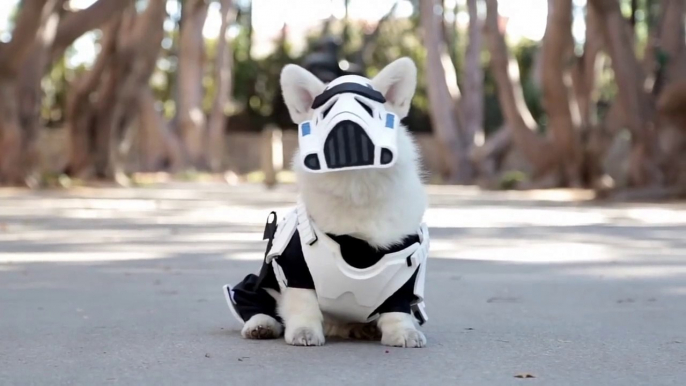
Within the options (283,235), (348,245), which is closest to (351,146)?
(348,245)

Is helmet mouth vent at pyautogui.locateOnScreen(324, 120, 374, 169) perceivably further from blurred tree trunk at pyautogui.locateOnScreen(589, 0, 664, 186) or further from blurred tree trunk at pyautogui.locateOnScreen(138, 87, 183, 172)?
blurred tree trunk at pyautogui.locateOnScreen(138, 87, 183, 172)

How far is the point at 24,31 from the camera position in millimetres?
20719

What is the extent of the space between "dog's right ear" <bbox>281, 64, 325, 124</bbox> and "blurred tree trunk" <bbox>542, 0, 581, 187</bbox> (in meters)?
17.5

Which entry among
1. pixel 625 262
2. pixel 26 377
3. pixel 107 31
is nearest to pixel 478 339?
pixel 26 377

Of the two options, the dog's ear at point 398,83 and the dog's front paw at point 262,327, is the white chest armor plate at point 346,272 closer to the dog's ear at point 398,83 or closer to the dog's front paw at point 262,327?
the dog's front paw at point 262,327

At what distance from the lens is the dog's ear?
5203 millimetres

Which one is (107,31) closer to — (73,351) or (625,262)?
(625,262)

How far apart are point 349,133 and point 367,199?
37 cm

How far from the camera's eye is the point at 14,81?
21.6m

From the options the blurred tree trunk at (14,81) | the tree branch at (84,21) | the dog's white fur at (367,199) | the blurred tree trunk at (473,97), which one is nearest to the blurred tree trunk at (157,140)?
the blurred tree trunk at (473,97)

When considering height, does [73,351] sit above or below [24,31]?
below

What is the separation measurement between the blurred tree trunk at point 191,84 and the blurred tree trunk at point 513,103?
45.8 feet

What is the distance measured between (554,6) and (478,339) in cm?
1756

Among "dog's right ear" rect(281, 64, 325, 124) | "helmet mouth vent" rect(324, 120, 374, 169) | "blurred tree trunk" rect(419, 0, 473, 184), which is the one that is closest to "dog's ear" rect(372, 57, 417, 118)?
"dog's right ear" rect(281, 64, 325, 124)
